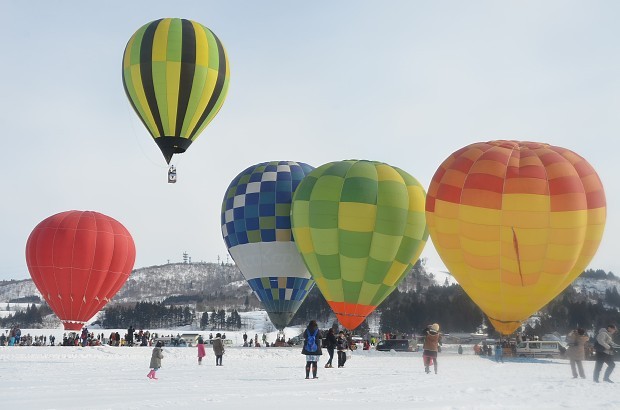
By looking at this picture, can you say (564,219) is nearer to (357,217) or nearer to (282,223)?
(357,217)

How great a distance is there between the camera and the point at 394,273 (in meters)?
28.4

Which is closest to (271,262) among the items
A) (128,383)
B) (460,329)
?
(128,383)

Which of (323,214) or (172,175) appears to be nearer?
(172,175)

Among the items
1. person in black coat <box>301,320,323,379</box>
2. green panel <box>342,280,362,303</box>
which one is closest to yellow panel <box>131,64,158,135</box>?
green panel <box>342,280,362,303</box>

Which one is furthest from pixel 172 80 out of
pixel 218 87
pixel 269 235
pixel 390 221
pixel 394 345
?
pixel 394 345

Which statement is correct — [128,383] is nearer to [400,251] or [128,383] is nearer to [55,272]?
[400,251]

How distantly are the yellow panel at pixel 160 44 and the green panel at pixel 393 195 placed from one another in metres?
10.0

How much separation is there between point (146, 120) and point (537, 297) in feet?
50.1

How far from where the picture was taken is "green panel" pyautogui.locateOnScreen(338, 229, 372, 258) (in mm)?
27406

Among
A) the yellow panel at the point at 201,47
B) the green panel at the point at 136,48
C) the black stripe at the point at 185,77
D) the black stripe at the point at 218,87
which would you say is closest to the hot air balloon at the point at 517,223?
the black stripe at the point at 218,87

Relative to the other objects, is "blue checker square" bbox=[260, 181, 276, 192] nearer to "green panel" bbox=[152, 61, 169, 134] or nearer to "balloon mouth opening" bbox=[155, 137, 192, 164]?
"balloon mouth opening" bbox=[155, 137, 192, 164]

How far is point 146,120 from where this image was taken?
25266mm

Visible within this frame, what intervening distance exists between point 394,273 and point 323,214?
390 centimetres

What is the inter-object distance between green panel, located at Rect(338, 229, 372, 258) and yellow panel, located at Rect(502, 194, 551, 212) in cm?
681
